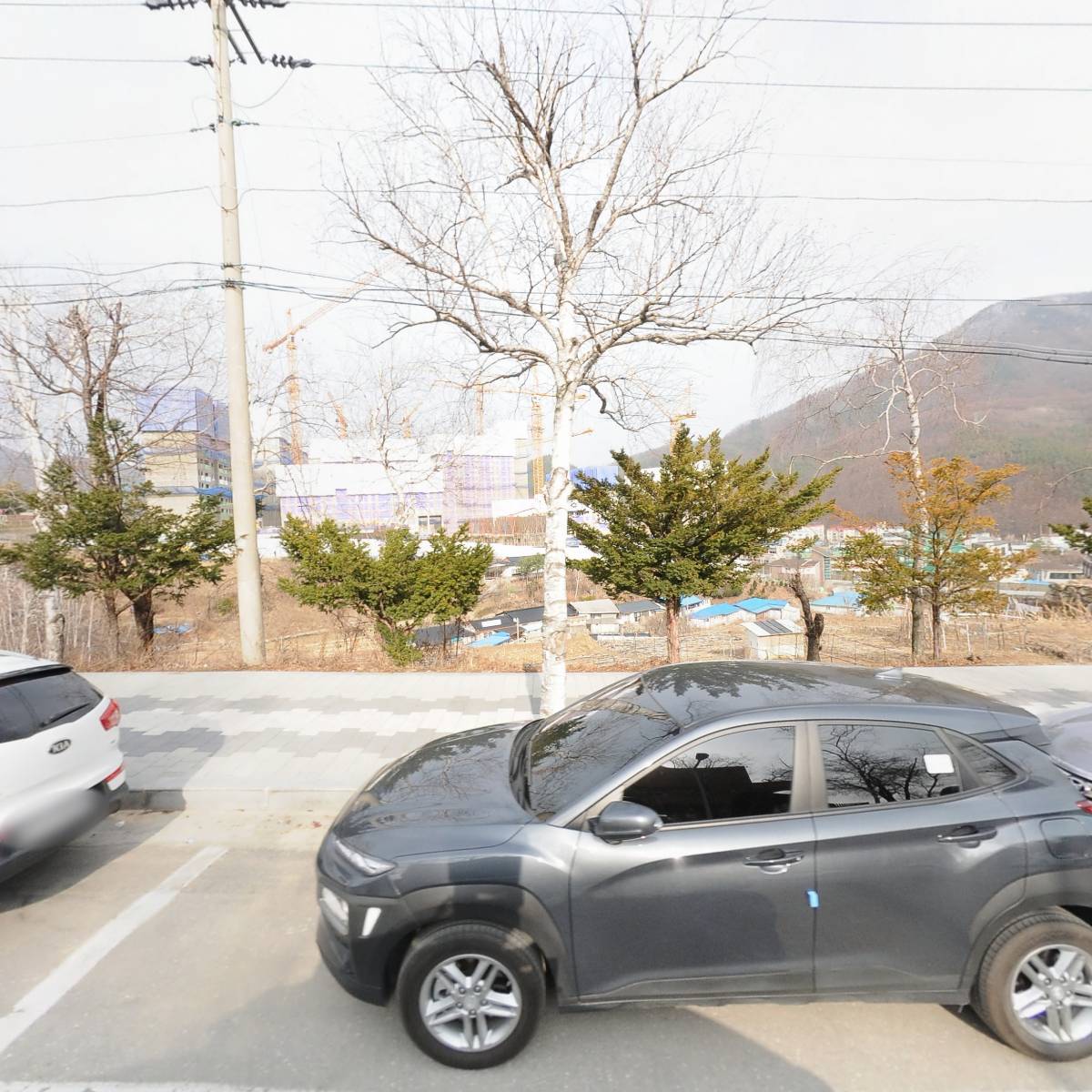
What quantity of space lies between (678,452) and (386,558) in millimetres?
4721

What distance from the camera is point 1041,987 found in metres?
2.42

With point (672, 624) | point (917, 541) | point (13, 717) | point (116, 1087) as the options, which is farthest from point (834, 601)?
point (116, 1087)

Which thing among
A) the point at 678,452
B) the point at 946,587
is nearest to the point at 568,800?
the point at 678,452

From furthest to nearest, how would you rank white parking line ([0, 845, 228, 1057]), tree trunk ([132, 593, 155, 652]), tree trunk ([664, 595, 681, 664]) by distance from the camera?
tree trunk ([132, 593, 155, 652])
tree trunk ([664, 595, 681, 664])
white parking line ([0, 845, 228, 1057])

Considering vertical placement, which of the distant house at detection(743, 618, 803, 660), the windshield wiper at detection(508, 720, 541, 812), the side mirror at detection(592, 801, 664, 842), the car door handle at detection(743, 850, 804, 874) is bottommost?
the distant house at detection(743, 618, 803, 660)

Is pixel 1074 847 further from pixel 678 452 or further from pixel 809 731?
pixel 678 452

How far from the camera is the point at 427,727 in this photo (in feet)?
21.2

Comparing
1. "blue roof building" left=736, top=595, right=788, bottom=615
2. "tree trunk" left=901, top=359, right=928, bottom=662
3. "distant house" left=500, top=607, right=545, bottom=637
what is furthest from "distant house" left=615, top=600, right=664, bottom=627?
"tree trunk" left=901, top=359, right=928, bottom=662

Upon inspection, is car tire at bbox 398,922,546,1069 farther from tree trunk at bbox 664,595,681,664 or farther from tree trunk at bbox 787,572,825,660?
tree trunk at bbox 787,572,825,660

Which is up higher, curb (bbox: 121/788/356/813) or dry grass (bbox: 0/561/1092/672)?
curb (bbox: 121/788/356/813)

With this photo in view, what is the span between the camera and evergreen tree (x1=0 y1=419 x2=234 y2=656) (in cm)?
972

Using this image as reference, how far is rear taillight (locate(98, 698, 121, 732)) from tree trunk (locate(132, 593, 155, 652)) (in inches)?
284

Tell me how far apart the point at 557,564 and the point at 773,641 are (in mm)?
14778

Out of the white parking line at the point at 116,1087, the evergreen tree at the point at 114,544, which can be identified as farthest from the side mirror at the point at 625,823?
the evergreen tree at the point at 114,544
